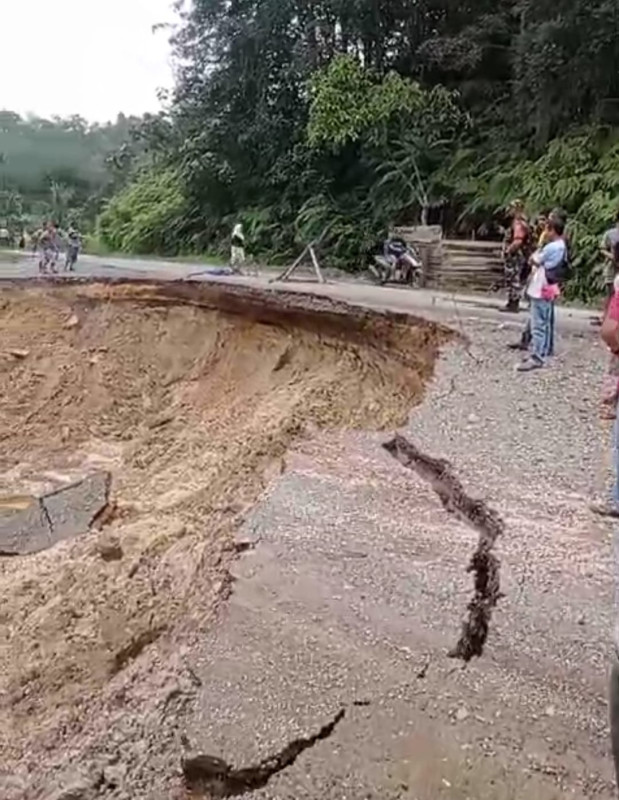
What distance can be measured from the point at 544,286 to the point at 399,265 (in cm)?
790

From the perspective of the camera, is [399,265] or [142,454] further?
[399,265]

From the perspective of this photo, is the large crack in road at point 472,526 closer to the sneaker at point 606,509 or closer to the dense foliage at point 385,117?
the sneaker at point 606,509

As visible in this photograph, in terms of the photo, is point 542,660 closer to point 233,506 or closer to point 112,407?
point 233,506

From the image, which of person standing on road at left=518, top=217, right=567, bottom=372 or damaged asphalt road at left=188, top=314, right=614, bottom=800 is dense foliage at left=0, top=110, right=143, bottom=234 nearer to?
person standing on road at left=518, top=217, right=567, bottom=372

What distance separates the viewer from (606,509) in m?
5.20

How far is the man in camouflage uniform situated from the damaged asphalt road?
4.68 m

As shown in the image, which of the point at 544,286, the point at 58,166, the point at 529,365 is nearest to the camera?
the point at 544,286

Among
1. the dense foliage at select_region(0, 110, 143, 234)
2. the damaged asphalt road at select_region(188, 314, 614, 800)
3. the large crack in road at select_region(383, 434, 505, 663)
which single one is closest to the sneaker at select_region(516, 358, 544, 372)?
the damaged asphalt road at select_region(188, 314, 614, 800)

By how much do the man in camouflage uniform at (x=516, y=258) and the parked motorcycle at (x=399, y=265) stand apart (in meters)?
4.06

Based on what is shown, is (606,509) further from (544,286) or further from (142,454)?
(142,454)

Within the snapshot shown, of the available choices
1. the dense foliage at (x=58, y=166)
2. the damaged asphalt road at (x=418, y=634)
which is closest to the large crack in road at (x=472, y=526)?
the damaged asphalt road at (x=418, y=634)

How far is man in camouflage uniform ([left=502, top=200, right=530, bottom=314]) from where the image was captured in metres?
10.6

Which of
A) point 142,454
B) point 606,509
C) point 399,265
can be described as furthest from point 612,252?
point 399,265

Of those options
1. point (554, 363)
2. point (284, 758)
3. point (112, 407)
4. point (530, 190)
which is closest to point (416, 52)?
point (530, 190)
